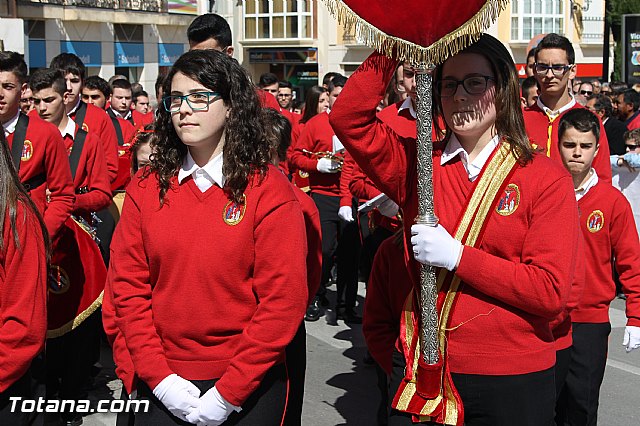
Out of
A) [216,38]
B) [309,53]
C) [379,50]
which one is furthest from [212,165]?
[309,53]

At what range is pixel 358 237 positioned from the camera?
326 inches

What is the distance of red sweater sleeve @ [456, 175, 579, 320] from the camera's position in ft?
9.69

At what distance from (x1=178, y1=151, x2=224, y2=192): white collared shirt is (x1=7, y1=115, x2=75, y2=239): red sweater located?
200 centimetres

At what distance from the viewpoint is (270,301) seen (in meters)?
3.16

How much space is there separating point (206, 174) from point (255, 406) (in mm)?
835

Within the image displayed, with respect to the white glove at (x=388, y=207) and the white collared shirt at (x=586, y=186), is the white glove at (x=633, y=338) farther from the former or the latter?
the white glove at (x=388, y=207)

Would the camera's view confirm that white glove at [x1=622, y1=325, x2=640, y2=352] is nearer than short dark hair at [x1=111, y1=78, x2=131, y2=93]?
Yes

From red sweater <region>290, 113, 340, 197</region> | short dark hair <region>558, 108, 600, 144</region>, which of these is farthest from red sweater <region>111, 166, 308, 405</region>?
red sweater <region>290, 113, 340, 197</region>

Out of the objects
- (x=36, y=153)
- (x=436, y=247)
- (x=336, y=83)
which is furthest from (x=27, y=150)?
(x=336, y=83)

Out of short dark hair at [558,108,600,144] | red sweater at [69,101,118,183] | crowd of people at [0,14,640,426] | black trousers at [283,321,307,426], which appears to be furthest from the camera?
red sweater at [69,101,118,183]

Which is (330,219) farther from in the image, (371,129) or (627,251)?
(371,129)

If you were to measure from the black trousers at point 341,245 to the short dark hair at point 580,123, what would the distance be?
3570mm

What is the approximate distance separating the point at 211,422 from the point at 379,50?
136 centimetres

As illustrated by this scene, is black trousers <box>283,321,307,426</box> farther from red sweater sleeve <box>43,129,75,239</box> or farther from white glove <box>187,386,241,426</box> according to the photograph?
red sweater sleeve <box>43,129,75,239</box>
